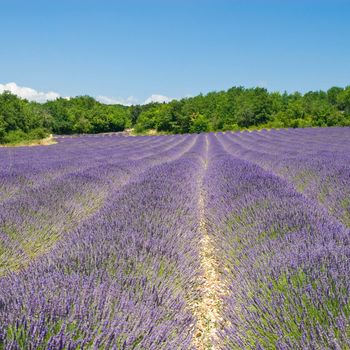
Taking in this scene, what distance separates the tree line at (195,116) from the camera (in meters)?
37.1

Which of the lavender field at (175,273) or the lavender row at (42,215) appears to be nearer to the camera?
the lavender field at (175,273)

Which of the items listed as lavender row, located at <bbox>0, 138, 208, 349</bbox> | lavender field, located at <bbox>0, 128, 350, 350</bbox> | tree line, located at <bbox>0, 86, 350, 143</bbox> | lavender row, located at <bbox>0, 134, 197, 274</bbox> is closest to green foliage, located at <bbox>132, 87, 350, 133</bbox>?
tree line, located at <bbox>0, 86, 350, 143</bbox>

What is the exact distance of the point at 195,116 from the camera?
4872 centimetres

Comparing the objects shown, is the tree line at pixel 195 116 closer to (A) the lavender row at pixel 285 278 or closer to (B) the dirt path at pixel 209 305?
(B) the dirt path at pixel 209 305

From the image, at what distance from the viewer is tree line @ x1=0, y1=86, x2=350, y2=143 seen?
37.1 metres

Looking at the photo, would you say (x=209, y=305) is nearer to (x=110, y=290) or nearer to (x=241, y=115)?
(x=110, y=290)

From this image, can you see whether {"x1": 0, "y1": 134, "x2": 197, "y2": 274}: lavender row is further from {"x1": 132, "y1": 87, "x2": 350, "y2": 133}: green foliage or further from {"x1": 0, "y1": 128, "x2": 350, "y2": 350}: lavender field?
{"x1": 132, "y1": 87, "x2": 350, "y2": 133}: green foliage

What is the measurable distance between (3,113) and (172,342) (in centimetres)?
3205

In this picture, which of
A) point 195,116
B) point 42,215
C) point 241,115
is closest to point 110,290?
point 42,215

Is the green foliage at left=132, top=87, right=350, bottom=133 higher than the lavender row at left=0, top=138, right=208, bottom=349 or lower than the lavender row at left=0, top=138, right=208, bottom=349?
higher

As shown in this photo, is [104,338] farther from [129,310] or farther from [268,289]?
[268,289]

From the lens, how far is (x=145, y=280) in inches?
74.5

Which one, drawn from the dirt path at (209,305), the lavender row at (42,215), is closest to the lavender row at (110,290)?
the dirt path at (209,305)

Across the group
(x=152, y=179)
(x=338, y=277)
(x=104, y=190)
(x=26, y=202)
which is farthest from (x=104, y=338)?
(x=104, y=190)
